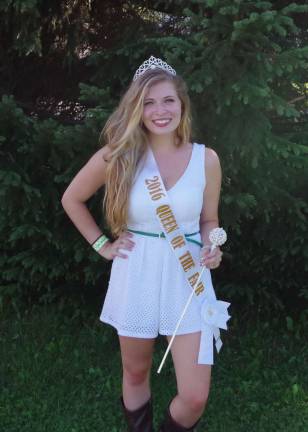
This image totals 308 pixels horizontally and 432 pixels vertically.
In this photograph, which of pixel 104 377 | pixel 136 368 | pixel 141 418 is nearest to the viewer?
pixel 136 368

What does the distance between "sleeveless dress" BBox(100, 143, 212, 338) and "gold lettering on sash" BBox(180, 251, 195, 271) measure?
0.03 m

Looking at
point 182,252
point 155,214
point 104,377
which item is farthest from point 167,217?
point 104,377

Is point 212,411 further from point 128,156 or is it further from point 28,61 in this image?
point 28,61

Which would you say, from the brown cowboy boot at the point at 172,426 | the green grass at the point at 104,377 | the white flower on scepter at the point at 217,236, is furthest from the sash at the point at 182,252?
the green grass at the point at 104,377

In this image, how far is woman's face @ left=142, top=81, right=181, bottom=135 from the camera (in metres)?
2.55

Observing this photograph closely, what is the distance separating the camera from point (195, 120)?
335 centimetres

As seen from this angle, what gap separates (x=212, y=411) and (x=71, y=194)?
5.50 ft

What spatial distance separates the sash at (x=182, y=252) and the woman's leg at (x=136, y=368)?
0.29 meters

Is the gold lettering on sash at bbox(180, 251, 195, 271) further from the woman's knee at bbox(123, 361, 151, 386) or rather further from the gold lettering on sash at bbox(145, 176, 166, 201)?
the woman's knee at bbox(123, 361, 151, 386)

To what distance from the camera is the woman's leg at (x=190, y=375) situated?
256 cm

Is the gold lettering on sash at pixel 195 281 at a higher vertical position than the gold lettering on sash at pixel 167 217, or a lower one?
lower

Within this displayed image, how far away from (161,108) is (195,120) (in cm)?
83

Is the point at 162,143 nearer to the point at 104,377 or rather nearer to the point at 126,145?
the point at 126,145

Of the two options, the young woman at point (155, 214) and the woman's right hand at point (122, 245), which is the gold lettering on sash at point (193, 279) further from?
the woman's right hand at point (122, 245)
